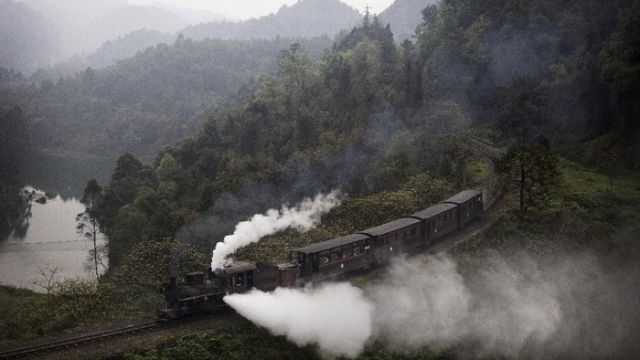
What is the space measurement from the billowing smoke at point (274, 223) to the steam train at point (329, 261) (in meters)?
1.38

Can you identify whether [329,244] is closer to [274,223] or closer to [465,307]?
[274,223]

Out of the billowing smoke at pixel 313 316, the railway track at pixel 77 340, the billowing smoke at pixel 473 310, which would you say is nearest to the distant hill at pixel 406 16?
the billowing smoke at pixel 473 310

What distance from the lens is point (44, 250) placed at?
61.4 m

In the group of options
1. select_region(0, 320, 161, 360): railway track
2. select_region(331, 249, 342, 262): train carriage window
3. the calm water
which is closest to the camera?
select_region(0, 320, 161, 360): railway track

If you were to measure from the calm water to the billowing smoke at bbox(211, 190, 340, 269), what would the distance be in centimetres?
2351

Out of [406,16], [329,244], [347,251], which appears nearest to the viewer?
[329,244]

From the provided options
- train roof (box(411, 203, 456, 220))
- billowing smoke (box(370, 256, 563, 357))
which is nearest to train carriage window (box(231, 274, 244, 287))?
billowing smoke (box(370, 256, 563, 357))

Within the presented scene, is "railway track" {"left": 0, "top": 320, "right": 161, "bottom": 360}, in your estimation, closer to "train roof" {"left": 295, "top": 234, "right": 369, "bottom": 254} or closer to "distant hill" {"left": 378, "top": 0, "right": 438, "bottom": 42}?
"train roof" {"left": 295, "top": 234, "right": 369, "bottom": 254}

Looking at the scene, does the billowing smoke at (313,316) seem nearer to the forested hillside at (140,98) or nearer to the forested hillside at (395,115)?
the forested hillside at (395,115)

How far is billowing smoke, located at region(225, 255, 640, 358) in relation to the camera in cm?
2616

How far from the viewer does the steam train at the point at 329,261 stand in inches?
961

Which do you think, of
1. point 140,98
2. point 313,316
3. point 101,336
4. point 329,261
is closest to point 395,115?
point 329,261

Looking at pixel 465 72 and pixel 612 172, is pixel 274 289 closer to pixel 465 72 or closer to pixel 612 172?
pixel 612 172

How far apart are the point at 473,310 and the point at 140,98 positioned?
540 feet
